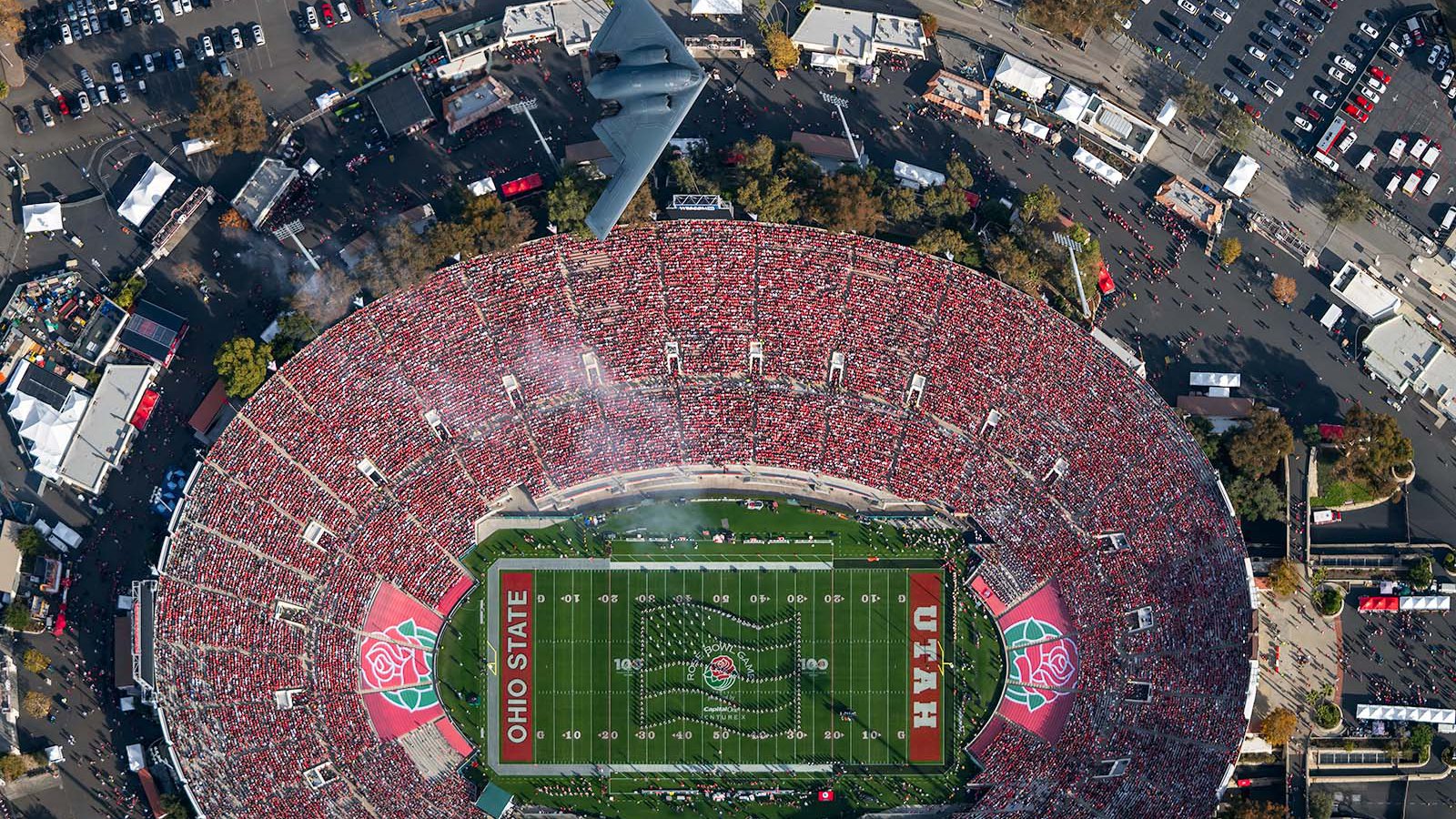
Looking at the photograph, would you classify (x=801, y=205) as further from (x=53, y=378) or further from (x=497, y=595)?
(x=53, y=378)

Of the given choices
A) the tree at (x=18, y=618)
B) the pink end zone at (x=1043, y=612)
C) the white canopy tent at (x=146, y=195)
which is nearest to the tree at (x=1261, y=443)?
the pink end zone at (x=1043, y=612)

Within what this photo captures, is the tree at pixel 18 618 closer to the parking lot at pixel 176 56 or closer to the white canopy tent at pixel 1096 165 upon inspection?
the parking lot at pixel 176 56

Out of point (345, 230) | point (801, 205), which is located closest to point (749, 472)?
point (801, 205)

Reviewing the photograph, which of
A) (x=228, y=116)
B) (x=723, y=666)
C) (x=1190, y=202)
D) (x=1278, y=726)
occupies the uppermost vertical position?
(x=1190, y=202)

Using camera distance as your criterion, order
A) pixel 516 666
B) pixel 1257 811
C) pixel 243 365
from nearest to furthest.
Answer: pixel 243 365 → pixel 1257 811 → pixel 516 666

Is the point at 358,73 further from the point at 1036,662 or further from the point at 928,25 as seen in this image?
the point at 1036,662

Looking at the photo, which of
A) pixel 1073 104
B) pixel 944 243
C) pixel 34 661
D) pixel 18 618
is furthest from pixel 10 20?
pixel 1073 104
